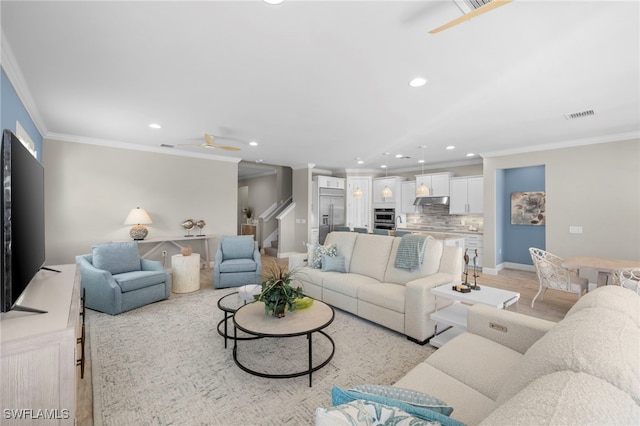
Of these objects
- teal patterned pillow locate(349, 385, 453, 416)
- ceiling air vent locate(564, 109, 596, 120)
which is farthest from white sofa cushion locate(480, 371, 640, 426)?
ceiling air vent locate(564, 109, 596, 120)

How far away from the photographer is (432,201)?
7.47m

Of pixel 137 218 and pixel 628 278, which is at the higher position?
pixel 137 218

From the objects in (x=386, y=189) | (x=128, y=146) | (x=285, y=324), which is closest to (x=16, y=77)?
(x=128, y=146)

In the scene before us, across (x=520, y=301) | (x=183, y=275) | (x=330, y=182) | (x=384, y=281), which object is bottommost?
(x=520, y=301)

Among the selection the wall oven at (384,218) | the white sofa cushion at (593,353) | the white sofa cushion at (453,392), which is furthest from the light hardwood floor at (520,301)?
the wall oven at (384,218)

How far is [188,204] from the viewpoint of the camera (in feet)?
20.2

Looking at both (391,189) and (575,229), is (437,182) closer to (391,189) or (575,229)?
(391,189)

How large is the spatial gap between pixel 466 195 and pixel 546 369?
6.75 meters

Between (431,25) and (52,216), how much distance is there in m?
6.08

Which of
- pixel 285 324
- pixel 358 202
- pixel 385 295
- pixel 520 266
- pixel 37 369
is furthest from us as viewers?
pixel 358 202

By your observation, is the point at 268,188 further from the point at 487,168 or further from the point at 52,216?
the point at 487,168

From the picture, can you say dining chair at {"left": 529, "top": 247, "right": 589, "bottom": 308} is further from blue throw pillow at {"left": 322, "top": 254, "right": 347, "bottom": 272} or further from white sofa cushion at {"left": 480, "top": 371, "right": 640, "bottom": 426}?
white sofa cushion at {"left": 480, "top": 371, "right": 640, "bottom": 426}

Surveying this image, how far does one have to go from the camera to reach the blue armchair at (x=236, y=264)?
15.1 ft

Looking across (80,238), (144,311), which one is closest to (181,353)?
(144,311)
